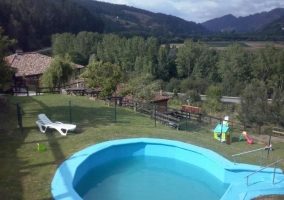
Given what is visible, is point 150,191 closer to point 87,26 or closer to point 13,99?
point 13,99

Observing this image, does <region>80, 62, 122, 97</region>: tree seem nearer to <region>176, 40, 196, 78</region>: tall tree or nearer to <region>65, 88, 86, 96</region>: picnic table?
<region>65, 88, 86, 96</region>: picnic table

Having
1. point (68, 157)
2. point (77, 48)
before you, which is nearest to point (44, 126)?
point (68, 157)

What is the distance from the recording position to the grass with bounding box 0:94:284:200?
800 cm

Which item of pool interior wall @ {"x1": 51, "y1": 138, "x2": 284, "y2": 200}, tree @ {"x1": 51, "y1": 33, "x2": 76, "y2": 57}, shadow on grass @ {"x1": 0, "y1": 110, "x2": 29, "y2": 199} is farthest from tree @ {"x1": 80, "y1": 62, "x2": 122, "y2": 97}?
tree @ {"x1": 51, "y1": 33, "x2": 76, "y2": 57}

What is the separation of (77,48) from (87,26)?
39845 millimetres

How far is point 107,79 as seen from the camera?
78.9 ft

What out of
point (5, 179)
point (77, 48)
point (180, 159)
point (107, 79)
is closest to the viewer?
point (5, 179)

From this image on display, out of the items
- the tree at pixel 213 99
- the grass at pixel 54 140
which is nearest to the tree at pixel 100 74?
the grass at pixel 54 140

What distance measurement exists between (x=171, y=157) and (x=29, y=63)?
27.9 m

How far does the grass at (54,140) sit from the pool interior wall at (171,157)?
1.36ft

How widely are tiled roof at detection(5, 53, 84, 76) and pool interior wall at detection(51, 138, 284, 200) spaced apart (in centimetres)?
2420

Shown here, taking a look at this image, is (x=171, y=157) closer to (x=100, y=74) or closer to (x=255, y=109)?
(x=255, y=109)

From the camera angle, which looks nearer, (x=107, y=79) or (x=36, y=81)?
(x=107, y=79)

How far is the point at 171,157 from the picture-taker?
39.8ft
